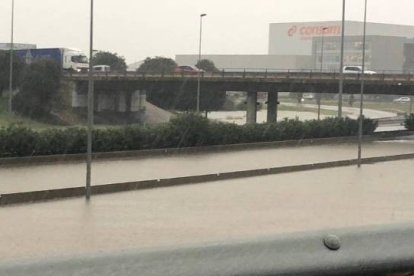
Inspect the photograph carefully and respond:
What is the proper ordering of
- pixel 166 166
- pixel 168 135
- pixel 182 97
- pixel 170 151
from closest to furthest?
pixel 166 166 → pixel 170 151 → pixel 168 135 → pixel 182 97

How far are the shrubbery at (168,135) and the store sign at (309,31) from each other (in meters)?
113

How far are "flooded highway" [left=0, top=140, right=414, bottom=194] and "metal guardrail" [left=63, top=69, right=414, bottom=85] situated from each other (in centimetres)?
1300

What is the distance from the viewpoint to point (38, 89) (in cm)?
6194

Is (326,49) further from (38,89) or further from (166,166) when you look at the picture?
(166,166)

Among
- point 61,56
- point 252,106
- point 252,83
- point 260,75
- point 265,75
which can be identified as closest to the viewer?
point 265,75

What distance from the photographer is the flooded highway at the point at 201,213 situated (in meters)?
13.8

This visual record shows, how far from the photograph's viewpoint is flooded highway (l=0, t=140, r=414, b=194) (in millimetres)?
25453

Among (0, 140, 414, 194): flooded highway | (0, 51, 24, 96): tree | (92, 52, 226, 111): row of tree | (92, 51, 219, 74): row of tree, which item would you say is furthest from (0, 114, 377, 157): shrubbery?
(92, 51, 219, 74): row of tree

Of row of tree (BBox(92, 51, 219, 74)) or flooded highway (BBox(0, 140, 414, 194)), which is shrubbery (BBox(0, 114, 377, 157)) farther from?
row of tree (BBox(92, 51, 219, 74))

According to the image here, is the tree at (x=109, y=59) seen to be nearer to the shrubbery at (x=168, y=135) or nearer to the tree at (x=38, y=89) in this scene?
the tree at (x=38, y=89)

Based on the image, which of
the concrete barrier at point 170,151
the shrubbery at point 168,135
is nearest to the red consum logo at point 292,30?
the concrete barrier at point 170,151

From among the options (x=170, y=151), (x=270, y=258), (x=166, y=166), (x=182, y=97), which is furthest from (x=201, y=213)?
(x=182, y=97)

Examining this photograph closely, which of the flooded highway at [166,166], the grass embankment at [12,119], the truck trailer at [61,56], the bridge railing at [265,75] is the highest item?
the truck trailer at [61,56]

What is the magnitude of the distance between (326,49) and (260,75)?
92046mm
